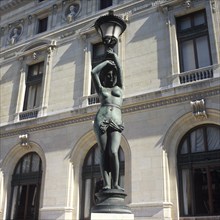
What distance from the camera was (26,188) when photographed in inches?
662

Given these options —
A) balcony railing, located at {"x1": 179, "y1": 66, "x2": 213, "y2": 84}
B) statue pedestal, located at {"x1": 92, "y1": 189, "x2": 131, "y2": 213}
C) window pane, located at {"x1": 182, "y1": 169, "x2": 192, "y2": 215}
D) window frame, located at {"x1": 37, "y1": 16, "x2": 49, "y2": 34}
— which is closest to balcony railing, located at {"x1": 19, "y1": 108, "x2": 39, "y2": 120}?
window frame, located at {"x1": 37, "y1": 16, "x2": 49, "y2": 34}

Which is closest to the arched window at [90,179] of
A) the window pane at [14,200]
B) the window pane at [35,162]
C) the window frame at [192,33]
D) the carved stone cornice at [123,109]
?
the carved stone cornice at [123,109]

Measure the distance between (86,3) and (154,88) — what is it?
24.8 feet

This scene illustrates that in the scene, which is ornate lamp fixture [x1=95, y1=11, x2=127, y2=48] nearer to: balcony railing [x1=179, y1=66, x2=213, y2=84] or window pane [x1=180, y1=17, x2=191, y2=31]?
balcony railing [x1=179, y1=66, x2=213, y2=84]

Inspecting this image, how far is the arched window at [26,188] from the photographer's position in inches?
640

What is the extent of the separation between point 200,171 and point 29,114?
32.3 feet

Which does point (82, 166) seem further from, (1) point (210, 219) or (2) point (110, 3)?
(2) point (110, 3)

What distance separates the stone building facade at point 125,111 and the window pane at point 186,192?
0.12ft

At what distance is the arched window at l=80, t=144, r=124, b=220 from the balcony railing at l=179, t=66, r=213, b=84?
4153 millimetres

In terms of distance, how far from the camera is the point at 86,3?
1859cm

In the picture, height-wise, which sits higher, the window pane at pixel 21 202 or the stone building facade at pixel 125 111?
the stone building facade at pixel 125 111

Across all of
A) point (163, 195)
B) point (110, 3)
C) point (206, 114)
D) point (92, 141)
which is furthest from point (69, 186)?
point (110, 3)

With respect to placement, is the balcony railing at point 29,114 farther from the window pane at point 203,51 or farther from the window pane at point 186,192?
the window pane at point 203,51

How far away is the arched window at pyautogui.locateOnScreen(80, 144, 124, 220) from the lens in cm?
1446
